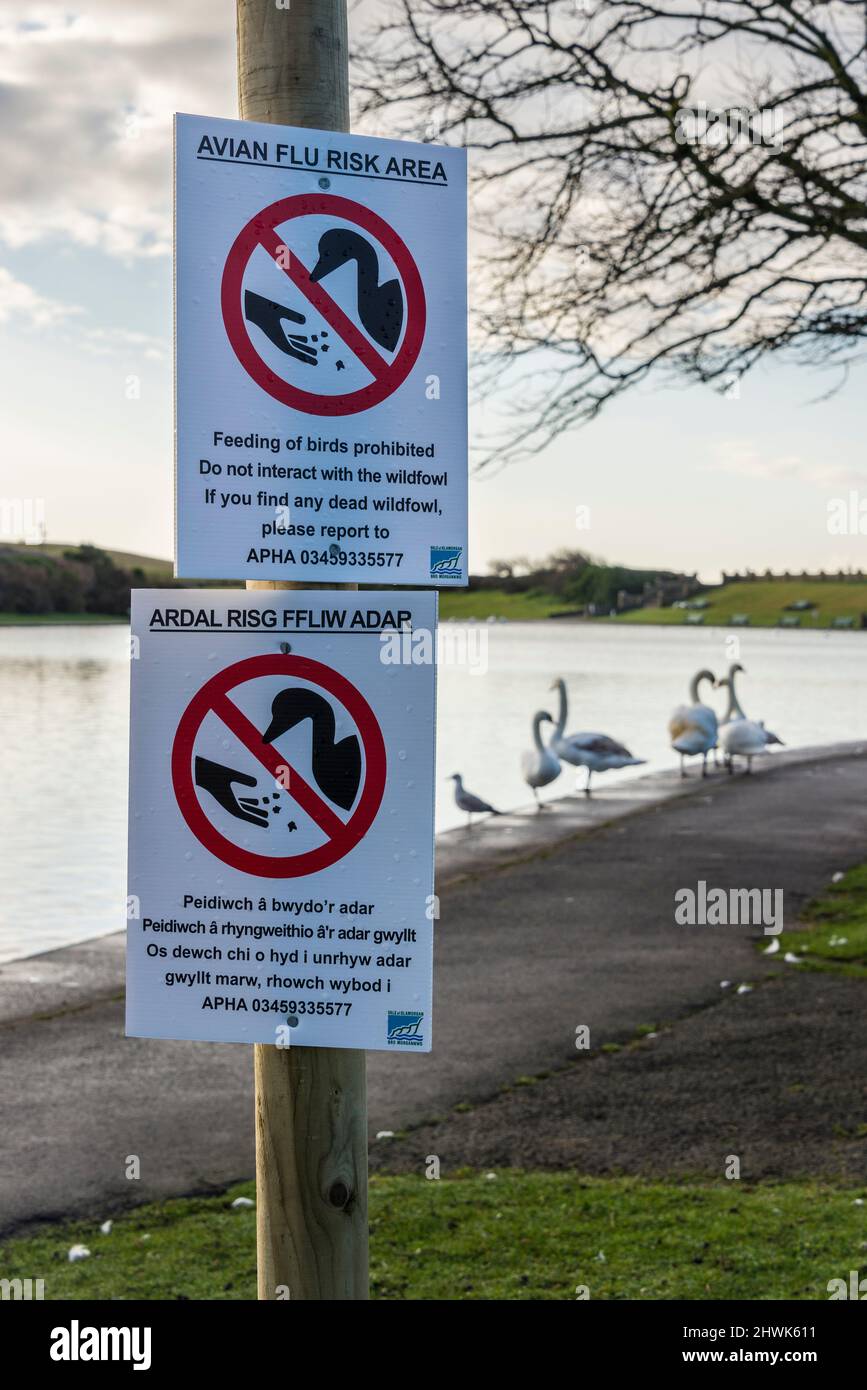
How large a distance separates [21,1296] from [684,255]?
294 inches

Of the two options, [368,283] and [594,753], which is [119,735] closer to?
[594,753]

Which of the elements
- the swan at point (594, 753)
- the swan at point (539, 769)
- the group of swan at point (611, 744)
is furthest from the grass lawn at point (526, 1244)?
the swan at point (594, 753)

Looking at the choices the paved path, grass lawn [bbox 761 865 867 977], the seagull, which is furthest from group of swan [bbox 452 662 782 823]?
grass lawn [bbox 761 865 867 977]

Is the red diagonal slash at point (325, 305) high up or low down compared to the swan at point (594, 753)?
up

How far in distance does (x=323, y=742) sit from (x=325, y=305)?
900 millimetres

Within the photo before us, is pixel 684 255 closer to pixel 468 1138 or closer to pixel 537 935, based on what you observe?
pixel 537 935

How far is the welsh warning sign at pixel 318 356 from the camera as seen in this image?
9.27 ft

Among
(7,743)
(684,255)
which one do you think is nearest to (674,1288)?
(684,255)

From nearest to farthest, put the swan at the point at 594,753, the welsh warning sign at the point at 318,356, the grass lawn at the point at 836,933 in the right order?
1. the welsh warning sign at the point at 318,356
2. the grass lawn at the point at 836,933
3. the swan at the point at 594,753

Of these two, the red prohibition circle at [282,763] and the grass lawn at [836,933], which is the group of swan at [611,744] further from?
the red prohibition circle at [282,763]

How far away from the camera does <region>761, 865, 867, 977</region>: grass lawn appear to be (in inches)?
383

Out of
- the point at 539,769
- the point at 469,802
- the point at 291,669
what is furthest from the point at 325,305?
the point at 539,769

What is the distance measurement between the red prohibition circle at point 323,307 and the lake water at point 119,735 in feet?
19.8

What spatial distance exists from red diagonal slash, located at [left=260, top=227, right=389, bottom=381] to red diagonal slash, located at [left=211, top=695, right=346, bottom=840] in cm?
76
